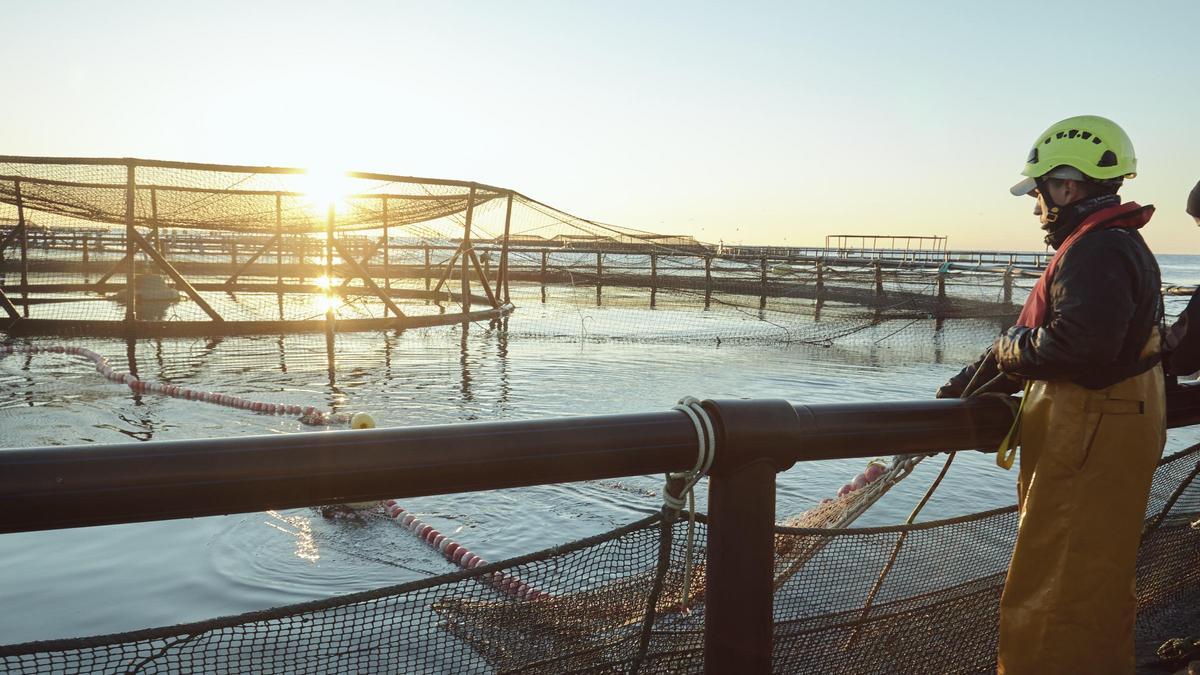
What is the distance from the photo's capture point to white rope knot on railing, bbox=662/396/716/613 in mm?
1703

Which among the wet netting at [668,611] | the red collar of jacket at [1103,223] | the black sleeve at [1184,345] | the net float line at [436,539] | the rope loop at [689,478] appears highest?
the red collar of jacket at [1103,223]

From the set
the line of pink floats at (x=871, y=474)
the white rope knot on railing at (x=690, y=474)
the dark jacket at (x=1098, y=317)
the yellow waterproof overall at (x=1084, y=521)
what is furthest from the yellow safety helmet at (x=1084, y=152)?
the white rope knot on railing at (x=690, y=474)

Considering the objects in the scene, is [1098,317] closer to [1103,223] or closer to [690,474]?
[1103,223]

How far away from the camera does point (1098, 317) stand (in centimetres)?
225

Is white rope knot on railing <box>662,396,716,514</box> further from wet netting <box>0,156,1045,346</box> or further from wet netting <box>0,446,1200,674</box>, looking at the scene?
wet netting <box>0,156,1045,346</box>

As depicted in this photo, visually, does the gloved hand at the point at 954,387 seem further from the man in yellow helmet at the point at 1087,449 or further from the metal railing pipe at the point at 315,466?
the metal railing pipe at the point at 315,466

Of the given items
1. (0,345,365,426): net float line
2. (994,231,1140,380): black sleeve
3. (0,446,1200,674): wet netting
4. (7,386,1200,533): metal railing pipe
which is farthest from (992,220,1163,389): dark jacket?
(0,345,365,426): net float line

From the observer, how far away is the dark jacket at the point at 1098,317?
7.36ft

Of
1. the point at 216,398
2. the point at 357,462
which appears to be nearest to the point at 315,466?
the point at 357,462

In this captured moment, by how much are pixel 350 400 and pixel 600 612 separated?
27.3 feet

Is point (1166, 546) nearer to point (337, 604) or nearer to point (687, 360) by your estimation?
point (337, 604)

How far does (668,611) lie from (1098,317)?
130 centimetres

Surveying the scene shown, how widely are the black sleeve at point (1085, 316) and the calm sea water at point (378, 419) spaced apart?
12.4 ft

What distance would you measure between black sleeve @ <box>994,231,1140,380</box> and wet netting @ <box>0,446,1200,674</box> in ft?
1.71
